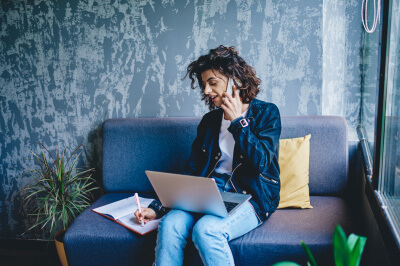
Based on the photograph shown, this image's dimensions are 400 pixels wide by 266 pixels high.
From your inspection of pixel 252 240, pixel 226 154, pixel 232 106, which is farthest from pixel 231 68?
pixel 252 240

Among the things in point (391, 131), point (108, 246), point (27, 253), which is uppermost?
point (391, 131)

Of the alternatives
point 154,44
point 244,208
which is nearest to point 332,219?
point 244,208

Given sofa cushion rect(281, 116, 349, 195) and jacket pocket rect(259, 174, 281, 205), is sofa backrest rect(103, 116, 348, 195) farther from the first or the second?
jacket pocket rect(259, 174, 281, 205)

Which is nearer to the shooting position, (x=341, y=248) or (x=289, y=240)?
(x=341, y=248)

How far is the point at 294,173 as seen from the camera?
1.91 metres

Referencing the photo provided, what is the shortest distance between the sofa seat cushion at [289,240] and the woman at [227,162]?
6 cm

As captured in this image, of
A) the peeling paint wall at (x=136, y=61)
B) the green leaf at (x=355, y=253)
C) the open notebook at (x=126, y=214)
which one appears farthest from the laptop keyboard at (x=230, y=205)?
the peeling paint wall at (x=136, y=61)

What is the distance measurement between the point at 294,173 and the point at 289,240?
0.48 meters

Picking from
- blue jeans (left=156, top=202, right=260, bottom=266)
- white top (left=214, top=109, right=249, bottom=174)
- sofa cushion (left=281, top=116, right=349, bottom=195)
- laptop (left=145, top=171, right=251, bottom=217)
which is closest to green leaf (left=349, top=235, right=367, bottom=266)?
laptop (left=145, top=171, right=251, bottom=217)

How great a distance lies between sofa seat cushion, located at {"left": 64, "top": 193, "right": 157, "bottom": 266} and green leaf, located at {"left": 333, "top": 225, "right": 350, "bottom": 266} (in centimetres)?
107

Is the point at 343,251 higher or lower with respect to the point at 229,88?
lower

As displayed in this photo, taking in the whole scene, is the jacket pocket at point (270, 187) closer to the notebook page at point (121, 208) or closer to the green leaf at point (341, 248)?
the notebook page at point (121, 208)

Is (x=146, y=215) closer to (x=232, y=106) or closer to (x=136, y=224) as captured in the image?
(x=136, y=224)

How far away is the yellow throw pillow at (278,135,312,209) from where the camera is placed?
74.2 inches
